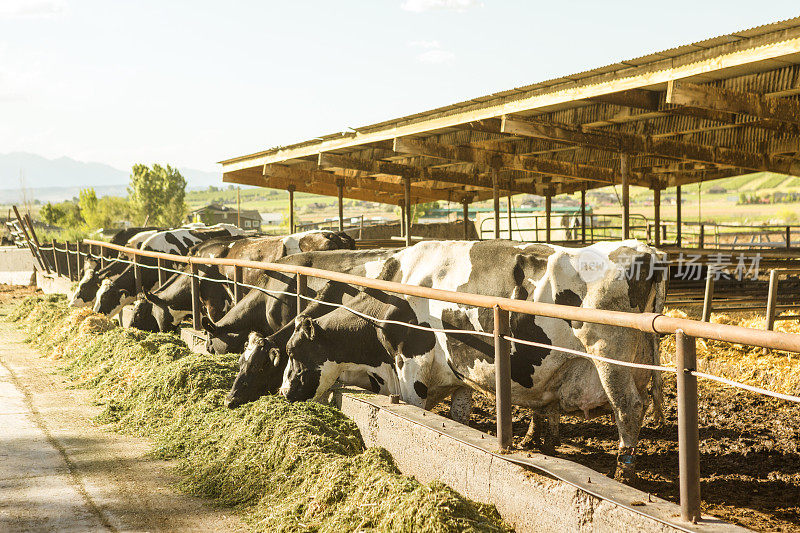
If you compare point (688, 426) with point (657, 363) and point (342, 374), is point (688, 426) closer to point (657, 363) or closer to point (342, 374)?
point (657, 363)

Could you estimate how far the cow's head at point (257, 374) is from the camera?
6.53m

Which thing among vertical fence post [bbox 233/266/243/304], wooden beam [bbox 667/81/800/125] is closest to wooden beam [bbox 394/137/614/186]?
vertical fence post [bbox 233/266/243/304]

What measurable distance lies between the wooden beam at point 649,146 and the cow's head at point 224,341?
14.0 ft

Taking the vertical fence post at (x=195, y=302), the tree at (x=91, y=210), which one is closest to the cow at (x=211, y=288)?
the vertical fence post at (x=195, y=302)

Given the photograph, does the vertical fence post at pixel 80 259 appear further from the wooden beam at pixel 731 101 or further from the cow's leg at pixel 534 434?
the wooden beam at pixel 731 101

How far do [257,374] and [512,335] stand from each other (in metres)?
2.25

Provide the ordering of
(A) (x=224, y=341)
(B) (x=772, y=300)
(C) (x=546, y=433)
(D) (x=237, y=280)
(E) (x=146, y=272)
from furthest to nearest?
(E) (x=146, y=272) → (B) (x=772, y=300) → (D) (x=237, y=280) → (A) (x=224, y=341) → (C) (x=546, y=433)

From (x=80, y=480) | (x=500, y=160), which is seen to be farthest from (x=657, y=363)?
(x=500, y=160)

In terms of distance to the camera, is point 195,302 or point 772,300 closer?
point 195,302

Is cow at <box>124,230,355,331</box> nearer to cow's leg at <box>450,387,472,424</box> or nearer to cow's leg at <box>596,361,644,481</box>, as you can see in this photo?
cow's leg at <box>450,387,472,424</box>

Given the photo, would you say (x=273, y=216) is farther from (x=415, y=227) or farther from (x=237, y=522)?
(x=237, y=522)

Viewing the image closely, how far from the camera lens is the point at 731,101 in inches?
315

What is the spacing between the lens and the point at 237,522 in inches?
185

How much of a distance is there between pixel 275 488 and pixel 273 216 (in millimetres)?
178248
